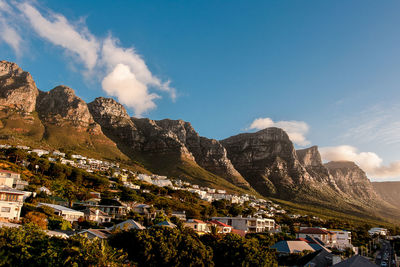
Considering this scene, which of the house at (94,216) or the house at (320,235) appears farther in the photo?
the house at (320,235)

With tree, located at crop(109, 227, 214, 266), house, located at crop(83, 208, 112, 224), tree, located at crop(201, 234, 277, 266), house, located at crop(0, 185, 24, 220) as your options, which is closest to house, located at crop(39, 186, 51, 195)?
house, located at crop(83, 208, 112, 224)

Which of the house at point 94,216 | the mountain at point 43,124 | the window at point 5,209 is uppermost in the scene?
the mountain at point 43,124

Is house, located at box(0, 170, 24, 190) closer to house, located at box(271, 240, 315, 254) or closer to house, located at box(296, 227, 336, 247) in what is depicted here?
house, located at box(271, 240, 315, 254)

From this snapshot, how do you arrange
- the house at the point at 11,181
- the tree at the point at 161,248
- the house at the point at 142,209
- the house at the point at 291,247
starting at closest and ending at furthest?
the tree at the point at 161,248 < the house at the point at 291,247 < the house at the point at 11,181 < the house at the point at 142,209

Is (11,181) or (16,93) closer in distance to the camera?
(11,181)

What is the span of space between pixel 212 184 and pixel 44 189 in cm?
11189

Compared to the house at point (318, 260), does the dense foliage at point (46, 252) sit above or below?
above

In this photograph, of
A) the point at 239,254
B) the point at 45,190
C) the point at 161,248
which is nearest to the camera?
the point at 161,248

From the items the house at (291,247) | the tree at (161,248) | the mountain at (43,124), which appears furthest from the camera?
the mountain at (43,124)

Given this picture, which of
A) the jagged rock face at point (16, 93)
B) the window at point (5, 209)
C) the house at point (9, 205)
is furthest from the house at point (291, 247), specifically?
the jagged rock face at point (16, 93)

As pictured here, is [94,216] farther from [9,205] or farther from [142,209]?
[9,205]

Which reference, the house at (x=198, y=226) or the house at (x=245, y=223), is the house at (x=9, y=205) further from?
the house at (x=245, y=223)

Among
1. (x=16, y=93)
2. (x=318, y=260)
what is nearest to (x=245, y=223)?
(x=318, y=260)

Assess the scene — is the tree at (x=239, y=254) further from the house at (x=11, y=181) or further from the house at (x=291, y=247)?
the house at (x=11, y=181)
